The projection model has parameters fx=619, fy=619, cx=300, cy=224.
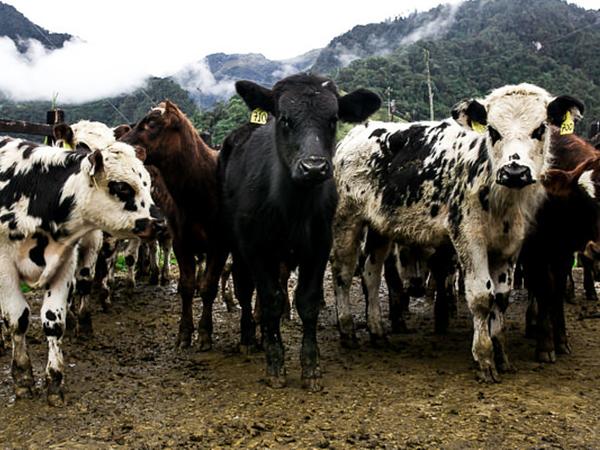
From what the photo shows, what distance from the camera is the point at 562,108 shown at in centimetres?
494

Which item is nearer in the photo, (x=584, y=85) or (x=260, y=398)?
(x=260, y=398)

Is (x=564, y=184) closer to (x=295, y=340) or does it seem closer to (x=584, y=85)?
(x=295, y=340)

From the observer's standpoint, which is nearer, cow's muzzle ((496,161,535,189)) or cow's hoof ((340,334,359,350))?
cow's muzzle ((496,161,535,189))

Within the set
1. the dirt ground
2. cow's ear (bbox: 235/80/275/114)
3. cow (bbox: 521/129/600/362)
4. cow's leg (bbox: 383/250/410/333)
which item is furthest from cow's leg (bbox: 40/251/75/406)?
cow (bbox: 521/129/600/362)

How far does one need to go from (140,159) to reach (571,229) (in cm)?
399

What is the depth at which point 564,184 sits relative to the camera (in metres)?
5.46

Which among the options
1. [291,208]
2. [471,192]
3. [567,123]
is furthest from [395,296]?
[567,123]

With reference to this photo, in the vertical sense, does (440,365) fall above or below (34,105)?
below

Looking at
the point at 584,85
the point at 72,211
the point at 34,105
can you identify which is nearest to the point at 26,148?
the point at 72,211

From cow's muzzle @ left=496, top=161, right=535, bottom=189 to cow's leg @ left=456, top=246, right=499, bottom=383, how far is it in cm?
75

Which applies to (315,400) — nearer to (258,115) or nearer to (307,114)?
(307,114)

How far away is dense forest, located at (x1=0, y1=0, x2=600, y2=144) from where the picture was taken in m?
Result: 41.5

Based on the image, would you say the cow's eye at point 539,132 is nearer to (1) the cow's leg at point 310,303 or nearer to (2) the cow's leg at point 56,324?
(1) the cow's leg at point 310,303

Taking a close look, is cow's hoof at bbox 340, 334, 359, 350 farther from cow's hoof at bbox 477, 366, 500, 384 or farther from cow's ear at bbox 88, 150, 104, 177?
cow's ear at bbox 88, 150, 104, 177
